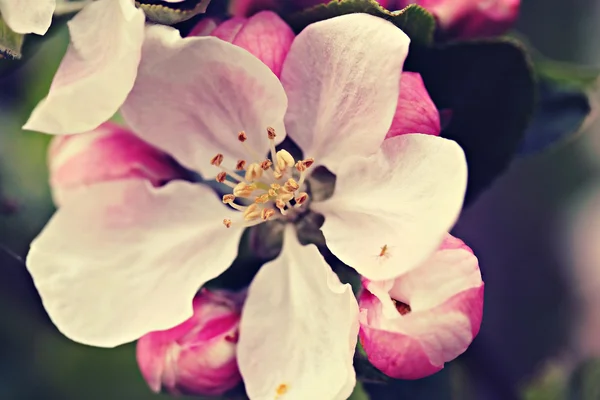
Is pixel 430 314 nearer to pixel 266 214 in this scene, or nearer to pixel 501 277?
pixel 266 214

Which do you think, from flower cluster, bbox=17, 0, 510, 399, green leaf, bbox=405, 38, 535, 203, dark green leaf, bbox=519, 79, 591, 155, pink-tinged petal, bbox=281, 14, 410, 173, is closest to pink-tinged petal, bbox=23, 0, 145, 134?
flower cluster, bbox=17, 0, 510, 399

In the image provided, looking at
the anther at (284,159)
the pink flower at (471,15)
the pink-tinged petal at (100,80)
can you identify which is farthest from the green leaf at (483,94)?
the pink-tinged petal at (100,80)

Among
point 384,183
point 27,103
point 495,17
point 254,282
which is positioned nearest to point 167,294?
point 254,282

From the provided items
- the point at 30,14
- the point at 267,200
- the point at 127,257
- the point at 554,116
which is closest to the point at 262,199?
the point at 267,200

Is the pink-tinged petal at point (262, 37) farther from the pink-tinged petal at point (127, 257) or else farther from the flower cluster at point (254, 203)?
the pink-tinged petal at point (127, 257)

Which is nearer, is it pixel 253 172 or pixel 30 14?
pixel 30 14

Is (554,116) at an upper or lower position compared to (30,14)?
lower

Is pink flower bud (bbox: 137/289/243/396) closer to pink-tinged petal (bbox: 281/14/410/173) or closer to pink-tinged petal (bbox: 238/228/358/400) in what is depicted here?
pink-tinged petal (bbox: 238/228/358/400)
